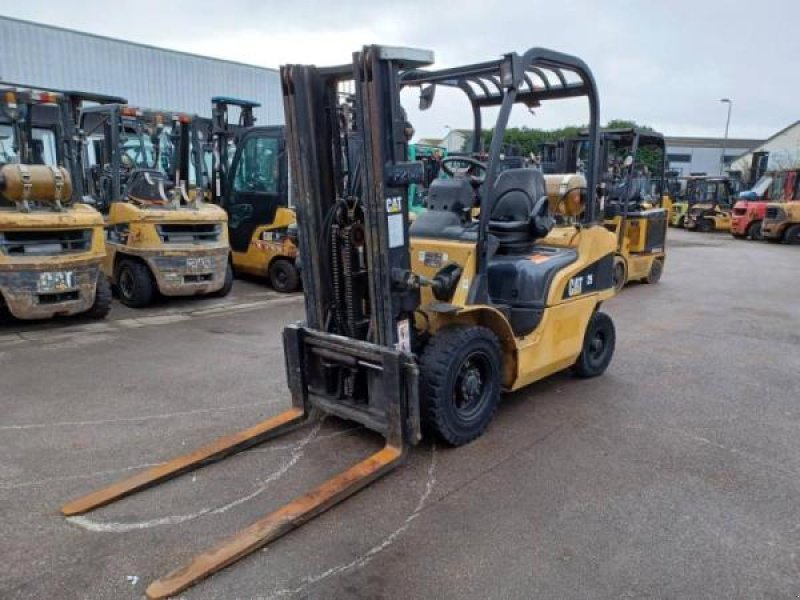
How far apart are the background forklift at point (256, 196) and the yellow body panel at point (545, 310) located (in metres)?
5.23

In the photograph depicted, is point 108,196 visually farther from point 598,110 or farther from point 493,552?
point 493,552

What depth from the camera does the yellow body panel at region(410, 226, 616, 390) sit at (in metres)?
4.20

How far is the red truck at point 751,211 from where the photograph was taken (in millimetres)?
21438

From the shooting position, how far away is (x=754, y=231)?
21938mm

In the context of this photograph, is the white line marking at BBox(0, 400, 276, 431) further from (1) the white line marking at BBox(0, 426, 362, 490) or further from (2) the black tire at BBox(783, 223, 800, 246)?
(2) the black tire at BBox(783, 223, 800, 246)

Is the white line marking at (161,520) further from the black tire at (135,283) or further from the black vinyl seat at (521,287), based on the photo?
the black tire at (135,283)

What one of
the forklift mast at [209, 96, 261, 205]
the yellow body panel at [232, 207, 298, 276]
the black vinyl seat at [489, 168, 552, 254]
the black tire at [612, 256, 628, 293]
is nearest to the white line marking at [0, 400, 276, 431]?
the black vinyl seat at [489, 168, 552, 254]

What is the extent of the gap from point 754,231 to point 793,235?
154 cm

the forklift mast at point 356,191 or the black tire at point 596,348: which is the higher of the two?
the forklift mast at point 356,191

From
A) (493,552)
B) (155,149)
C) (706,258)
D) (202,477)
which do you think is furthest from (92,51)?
(493,552)

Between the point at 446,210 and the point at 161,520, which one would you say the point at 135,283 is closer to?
the point at 446,210

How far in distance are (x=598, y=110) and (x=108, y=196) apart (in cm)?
731

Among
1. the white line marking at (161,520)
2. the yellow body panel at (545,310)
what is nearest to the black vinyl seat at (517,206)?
the yellow body panel at (545,310)

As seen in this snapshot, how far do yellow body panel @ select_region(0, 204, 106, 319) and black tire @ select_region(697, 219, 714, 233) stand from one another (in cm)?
2398
